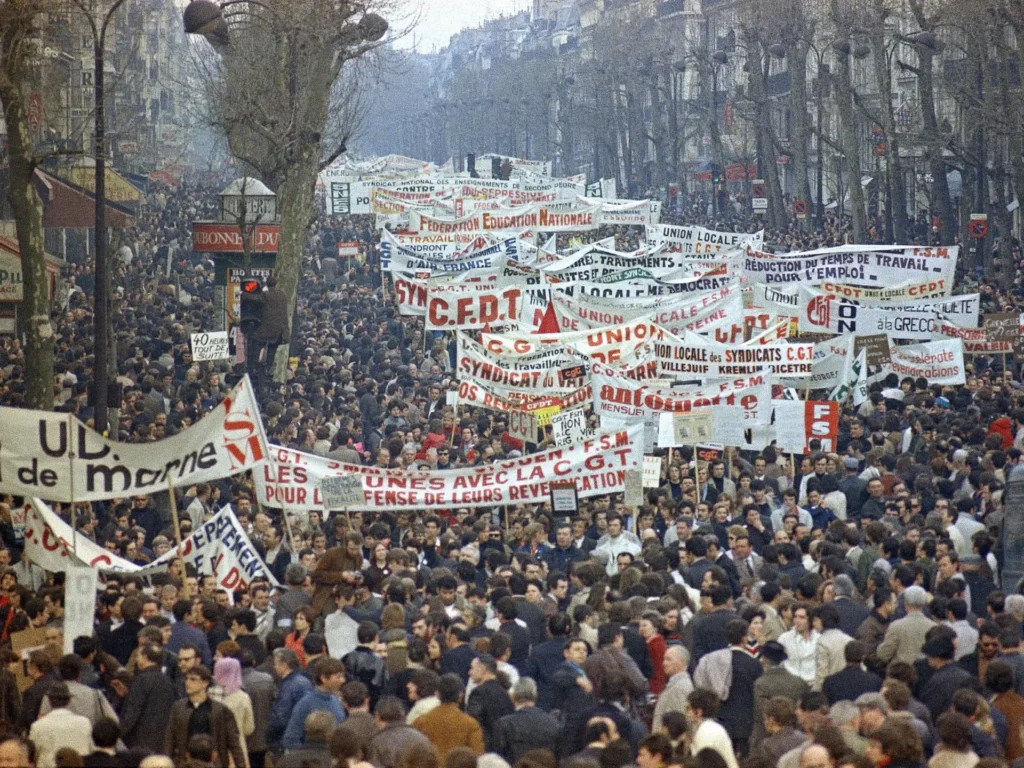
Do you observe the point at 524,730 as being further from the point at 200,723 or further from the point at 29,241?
the point at 29,241

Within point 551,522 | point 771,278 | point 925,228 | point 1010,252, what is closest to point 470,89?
point 925,228

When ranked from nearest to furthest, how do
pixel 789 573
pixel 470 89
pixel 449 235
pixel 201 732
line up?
pixel 201 732
pixel 789 573
pixel 449 235
pixel 470 89

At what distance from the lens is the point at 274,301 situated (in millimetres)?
25047

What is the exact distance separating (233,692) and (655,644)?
250 cm

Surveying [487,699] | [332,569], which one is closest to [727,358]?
[332,569]

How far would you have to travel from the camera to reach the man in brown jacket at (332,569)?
11961mm

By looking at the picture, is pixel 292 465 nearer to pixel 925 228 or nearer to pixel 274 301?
pixel 274 301

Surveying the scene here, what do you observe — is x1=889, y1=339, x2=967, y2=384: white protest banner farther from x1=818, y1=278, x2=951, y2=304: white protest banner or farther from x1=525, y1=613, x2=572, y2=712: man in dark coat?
x1=525, y1=613, x2=572, y2=712: man in dark coat

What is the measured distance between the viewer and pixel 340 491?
13.9 meters

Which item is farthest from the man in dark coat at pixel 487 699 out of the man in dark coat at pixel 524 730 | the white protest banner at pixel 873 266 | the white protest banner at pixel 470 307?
the white protest banner at pixel 873 266

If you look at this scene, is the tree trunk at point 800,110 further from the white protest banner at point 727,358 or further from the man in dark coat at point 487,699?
the man in dark coat at point 487,699

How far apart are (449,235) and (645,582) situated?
27287 millimetres

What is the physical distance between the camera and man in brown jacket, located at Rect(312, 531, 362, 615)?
11961 mm

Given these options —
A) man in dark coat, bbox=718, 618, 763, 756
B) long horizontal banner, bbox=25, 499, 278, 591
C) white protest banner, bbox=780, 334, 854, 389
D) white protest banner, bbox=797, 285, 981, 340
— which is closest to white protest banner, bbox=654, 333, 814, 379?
white protest banner, bbox=780, 334, 854, 389
